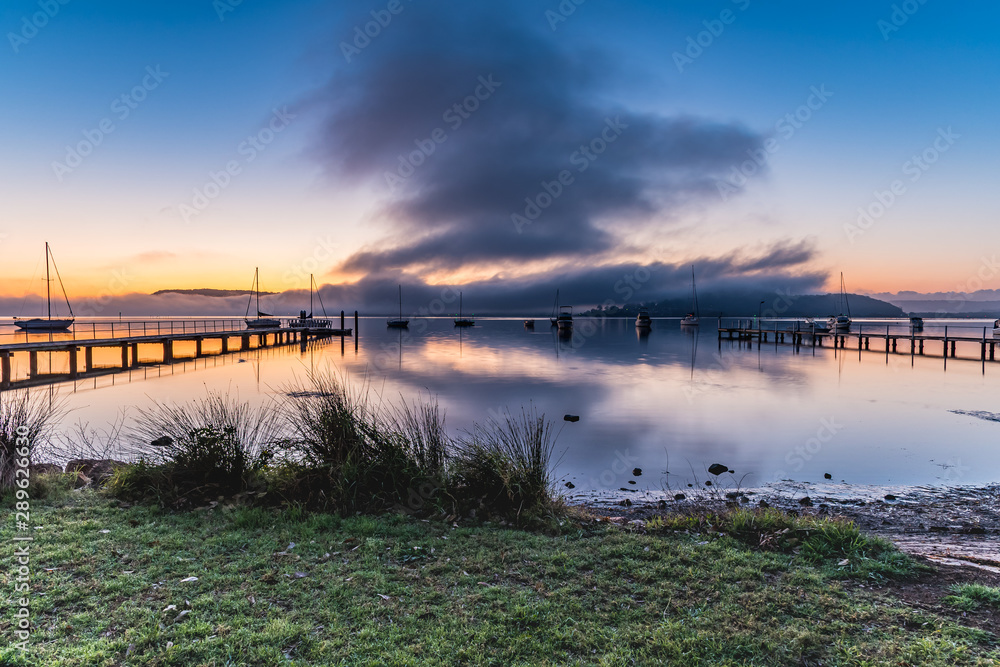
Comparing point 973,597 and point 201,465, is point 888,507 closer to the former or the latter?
point 973,597

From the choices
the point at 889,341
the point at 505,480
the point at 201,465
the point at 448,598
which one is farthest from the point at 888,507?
the point at 889,341

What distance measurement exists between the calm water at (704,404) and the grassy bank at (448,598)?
5961mm

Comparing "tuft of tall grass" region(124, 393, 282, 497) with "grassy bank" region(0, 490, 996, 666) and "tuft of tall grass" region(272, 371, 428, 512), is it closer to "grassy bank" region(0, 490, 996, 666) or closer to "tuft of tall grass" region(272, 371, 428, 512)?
"tuft of tall grass" region(272, 371, 428, 512)

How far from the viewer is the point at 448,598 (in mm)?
4652

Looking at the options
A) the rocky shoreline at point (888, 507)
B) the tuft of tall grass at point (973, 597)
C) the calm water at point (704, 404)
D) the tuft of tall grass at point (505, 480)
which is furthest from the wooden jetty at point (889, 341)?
the tuft of tall grass at point (505, 480)

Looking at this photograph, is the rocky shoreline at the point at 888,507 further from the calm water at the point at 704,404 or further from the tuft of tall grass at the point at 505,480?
the tuft of tall grass at the point at 505,480

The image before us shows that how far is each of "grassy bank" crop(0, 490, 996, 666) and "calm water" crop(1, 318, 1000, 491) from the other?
235 inches

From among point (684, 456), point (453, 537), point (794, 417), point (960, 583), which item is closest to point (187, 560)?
point (453, 537)

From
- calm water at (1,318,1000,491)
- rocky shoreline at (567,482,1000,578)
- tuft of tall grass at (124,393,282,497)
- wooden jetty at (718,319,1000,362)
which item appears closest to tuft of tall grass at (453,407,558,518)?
rocky shoreline at (567,482,1000,578)

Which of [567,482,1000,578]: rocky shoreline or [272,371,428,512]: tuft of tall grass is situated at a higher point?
[272,371,428,512]: tuft of tall grass

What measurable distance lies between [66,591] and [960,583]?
28.9ft

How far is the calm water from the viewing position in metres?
13.2

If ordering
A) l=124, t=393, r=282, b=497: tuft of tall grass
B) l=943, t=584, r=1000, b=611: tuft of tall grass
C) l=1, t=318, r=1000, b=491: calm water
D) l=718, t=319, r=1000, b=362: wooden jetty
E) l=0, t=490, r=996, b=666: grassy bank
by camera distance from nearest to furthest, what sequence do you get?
l=0, t=490, r=996, b=666: grassy bank
l=943, t=584, r=1000, b=611: tuft of tall grass
l=124, t=393, r=282, b=497: tuft of tall grass
l=1, t=318, r=1000, b=491: calm water
l=718, t=319, r=1000, b=362: wooden jetty

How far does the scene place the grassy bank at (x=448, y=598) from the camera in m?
3.79
